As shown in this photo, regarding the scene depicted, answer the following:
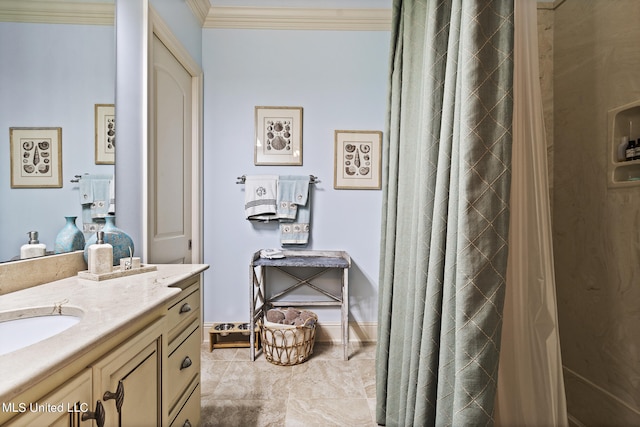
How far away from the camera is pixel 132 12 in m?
1.53

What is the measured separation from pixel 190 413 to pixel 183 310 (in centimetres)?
51

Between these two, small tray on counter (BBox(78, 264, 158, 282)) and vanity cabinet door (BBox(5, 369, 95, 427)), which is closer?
vanity cabinet door (BBox(5, 369, 95, 427))

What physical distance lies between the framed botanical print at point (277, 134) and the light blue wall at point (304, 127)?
0.06m

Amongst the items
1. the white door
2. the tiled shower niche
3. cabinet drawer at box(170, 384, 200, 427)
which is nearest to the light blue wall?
the white door

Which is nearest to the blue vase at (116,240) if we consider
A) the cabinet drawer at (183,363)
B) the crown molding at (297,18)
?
the cabinet drawer at (183,363)

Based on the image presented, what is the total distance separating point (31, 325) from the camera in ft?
2.75

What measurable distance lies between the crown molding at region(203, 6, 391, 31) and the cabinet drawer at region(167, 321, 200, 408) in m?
2.45

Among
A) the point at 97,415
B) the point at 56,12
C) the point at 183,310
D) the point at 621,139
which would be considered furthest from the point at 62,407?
the point at 621,139

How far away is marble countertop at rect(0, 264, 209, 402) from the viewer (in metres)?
0.53

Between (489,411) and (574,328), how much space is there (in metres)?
1.38

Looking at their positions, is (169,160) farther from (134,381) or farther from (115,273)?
(134,381)

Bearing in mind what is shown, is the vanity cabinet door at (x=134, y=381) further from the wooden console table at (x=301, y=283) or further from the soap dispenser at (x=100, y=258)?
the wooden console table at (x=301, y=283)

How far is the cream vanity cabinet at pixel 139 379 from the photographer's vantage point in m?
0.62

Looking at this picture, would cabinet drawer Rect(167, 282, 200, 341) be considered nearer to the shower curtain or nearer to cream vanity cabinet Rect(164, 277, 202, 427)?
cream vanity cabinet Rect(164, 277, 202, 427)
